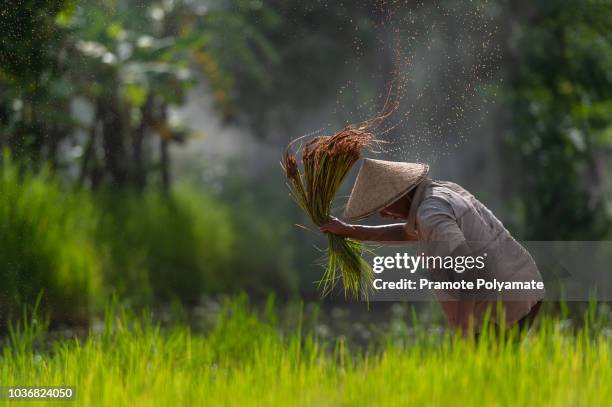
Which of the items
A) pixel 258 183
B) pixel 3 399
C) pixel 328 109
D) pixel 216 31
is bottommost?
pixel 3 399

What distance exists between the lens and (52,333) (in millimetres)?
6988

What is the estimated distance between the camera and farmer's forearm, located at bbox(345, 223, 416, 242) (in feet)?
12.8

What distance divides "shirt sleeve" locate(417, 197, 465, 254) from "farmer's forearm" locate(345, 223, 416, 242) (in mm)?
390

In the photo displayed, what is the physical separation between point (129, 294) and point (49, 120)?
6.55ft

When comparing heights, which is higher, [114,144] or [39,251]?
[114,144]

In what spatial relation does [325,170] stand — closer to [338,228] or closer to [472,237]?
[338,228]

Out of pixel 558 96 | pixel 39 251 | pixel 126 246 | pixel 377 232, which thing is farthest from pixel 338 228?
pixel 558 96

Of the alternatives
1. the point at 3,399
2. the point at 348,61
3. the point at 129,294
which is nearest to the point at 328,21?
the point at 348,61

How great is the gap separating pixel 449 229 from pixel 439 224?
0.04 metres

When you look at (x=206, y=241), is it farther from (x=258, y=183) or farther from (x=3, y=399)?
(x=3, y=399)

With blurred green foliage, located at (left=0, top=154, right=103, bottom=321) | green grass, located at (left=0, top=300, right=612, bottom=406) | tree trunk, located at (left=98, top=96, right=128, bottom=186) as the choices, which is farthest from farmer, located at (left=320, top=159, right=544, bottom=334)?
tree trunk, located at (left=98, top=96, right=128, bottom=186)

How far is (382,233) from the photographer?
3900mm

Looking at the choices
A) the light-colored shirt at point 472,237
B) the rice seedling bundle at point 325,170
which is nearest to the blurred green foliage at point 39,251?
the rice seedling bundle at point 325,170

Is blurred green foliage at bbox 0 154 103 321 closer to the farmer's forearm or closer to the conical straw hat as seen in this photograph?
the farmer's forearm
